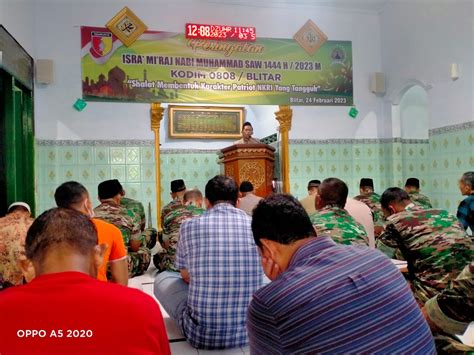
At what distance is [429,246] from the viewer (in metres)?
2.24

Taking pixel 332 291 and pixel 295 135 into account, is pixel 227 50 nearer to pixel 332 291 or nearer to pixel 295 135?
pixel 295 135

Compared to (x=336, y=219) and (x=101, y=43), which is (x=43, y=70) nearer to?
(x=101, y=43)

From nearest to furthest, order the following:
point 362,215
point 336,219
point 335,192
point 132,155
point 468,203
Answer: point 336,219 < point 335,192 < point 362,215 < point 468,203 < point 132,155

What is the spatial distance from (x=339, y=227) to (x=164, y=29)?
16.3ft

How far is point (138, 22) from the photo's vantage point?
21.0 ft

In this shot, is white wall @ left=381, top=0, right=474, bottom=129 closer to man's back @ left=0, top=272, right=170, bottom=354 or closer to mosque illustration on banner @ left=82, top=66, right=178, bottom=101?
mosque illustration on banner @ left=82, top=66, right=178, bottom=101

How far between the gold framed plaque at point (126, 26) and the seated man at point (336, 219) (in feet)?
14.8

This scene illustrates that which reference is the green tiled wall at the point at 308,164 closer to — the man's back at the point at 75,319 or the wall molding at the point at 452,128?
the wall molding at the point at 452,128

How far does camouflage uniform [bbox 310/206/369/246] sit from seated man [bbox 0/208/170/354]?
1.50m

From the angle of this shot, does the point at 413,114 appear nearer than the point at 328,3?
No

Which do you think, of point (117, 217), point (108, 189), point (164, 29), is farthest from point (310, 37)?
point (117, 217)

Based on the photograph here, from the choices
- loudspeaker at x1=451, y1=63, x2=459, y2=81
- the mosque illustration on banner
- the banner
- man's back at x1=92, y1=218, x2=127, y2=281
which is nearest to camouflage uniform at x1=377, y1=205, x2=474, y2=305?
man's back at x1=92, y1=218, x2=127, y2=281

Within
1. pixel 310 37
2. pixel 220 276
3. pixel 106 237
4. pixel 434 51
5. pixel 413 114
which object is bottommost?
pixel 220 276

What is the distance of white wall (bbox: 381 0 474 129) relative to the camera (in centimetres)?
567
